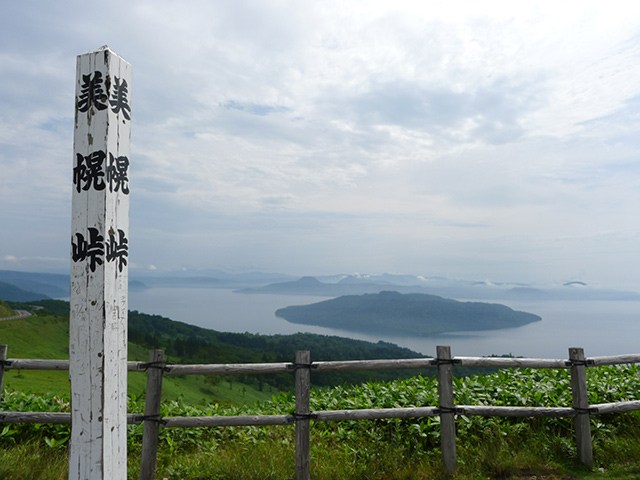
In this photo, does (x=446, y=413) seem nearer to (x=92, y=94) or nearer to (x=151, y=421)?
(x=151, y=421)

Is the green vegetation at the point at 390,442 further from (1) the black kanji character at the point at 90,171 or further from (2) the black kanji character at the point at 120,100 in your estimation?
(2) the black kanji character at the point at 120,100

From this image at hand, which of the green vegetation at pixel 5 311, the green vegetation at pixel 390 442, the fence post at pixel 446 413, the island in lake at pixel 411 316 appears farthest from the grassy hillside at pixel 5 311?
the island in lake at pixel 411 316

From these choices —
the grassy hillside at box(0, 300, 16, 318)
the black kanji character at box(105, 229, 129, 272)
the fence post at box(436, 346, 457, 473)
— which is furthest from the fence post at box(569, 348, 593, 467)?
the grassy hillside at box(0, 300, 16, 318)

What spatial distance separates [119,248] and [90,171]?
26.3 inches

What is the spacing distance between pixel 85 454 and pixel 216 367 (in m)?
1.88

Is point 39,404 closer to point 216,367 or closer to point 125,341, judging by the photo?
point 216,367

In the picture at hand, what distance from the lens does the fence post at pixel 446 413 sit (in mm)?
5090

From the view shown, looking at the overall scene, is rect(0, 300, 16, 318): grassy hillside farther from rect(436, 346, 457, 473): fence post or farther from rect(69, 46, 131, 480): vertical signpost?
rect(436, 346, 457, 473): fence post

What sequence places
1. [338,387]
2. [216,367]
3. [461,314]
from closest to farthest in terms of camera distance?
[216,367] < [338,387] < [461,314]

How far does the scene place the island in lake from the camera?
557ft

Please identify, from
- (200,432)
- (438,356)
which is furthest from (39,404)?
(438,356)

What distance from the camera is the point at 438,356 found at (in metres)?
5.25

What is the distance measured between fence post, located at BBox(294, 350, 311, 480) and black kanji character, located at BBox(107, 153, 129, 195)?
2.71 metres

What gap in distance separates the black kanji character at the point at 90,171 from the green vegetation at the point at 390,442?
365 centimetres
